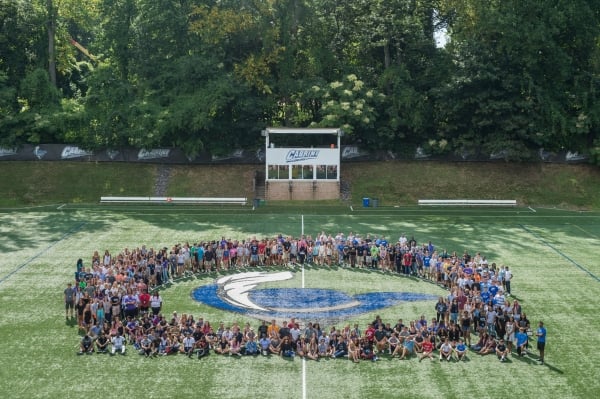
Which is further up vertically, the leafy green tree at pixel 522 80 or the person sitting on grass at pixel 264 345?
the leafy green tree at pixel 522 80

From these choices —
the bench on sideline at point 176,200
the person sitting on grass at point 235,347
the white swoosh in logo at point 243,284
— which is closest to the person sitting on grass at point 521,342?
the person sitting on grass at point 235,347

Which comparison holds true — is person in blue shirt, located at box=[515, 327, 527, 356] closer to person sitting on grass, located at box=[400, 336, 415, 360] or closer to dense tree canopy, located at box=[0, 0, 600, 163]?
person sitting on grass, located at box=[400, 336, 415, 360]

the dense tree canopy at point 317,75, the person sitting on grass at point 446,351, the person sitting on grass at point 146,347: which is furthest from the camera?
the dense tree canopy at point 317,75

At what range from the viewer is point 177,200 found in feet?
162

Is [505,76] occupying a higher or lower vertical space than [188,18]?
lower

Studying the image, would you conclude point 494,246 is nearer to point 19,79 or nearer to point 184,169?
point 184,169

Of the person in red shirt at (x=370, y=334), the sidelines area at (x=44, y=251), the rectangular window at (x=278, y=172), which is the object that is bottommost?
the person in red shirt at (x=370, y=334)

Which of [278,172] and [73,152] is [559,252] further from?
[73,152]

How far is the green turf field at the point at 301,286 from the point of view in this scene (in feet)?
67.9

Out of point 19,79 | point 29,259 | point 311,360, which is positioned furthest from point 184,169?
point 311,360

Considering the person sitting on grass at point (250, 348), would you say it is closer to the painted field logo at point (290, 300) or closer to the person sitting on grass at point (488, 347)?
the painted field logo at point (290, 300)

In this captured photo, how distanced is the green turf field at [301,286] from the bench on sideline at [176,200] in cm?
124

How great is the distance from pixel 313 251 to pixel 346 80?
83.4ft

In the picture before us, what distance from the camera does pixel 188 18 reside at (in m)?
58.0
